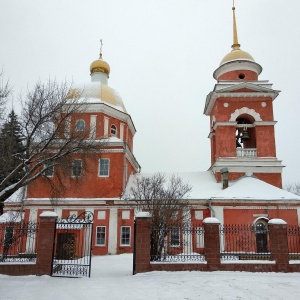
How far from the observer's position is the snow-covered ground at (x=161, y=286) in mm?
9727

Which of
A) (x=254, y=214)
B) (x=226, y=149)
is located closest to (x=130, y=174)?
(x=226, y=149)

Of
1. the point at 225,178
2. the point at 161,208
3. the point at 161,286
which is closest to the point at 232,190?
the point at 225,178

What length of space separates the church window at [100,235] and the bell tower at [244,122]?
9.38 metres

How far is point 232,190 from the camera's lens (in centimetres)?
2364

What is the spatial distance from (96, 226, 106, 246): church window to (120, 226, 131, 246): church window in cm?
126

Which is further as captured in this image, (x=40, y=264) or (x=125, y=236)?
(x=125, y=236)

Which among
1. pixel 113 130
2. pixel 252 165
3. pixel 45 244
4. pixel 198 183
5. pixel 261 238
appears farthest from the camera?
pixel 113 130

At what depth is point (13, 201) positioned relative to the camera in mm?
26203

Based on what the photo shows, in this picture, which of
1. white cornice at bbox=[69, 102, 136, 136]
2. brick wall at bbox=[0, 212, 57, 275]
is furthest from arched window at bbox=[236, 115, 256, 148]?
brick wall at bbox=[0, 212, 57, 275]

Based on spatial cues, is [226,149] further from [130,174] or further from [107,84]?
[107,84]

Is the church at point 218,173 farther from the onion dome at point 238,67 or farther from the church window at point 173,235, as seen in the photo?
the church window at point 173,235

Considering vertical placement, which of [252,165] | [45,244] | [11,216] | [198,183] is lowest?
[45,244]

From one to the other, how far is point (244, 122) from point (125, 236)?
13.1 meters

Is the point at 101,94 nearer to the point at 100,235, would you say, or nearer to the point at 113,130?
the point at 113,130
